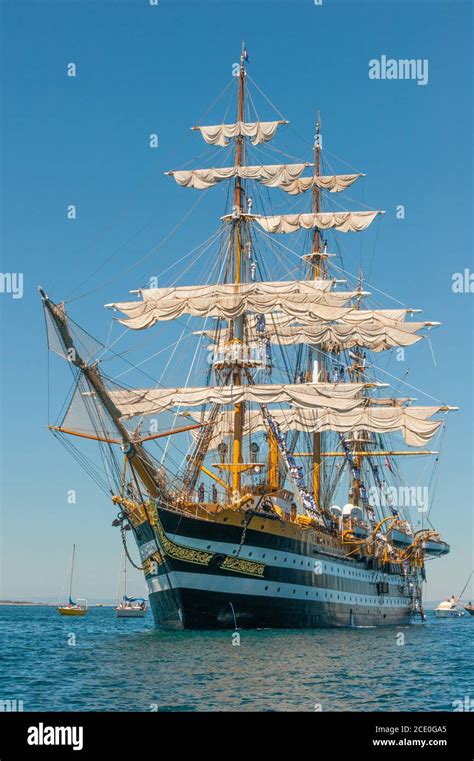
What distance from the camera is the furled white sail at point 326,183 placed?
73.1m

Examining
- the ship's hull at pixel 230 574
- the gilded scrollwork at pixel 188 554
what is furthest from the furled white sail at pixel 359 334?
the gilded scrollwork at pixel 188 554

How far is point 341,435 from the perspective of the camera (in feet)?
251

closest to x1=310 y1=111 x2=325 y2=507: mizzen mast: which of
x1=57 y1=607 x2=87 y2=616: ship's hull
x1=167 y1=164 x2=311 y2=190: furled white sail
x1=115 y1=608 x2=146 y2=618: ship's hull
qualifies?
x1=167 y1=164 x2=311 y2=190: furled white sail

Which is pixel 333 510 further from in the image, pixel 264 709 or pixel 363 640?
pixel 264 709

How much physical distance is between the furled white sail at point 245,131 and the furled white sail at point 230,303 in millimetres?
9036

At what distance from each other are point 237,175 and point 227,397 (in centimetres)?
1451

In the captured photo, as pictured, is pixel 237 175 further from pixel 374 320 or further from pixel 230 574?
pixel 230 574

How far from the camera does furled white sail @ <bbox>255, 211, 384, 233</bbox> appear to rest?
246 feet

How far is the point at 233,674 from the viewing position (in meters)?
32.7

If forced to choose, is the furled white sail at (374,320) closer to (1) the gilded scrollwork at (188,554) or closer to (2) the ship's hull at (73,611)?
(1) the gilded scrollwork at (188,554)

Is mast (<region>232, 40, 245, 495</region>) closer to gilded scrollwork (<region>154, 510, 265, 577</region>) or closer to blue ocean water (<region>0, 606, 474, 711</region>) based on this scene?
gilded scrollwork (<region>154, 510, 265, 577</region>)
